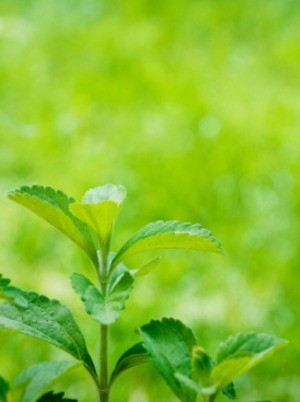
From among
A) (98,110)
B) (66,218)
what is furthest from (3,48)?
(66,218)

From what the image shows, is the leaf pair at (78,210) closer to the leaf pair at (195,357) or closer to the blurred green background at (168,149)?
the leaf pair at (195,357)

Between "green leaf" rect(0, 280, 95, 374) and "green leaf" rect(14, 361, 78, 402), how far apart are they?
0.02 m

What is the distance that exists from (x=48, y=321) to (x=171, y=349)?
3.2 inches

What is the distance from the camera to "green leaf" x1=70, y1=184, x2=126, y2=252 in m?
0.46

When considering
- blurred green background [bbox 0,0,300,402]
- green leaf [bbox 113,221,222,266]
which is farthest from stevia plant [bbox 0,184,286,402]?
blurred green background [bbox 0,0,300,402]

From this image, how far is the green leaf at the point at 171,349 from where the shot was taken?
42 centimetres

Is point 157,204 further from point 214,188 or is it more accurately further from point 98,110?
point 98,110

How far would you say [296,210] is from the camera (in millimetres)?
2105

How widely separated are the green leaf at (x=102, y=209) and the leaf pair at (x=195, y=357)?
0.07 m

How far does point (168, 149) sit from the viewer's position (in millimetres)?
2297

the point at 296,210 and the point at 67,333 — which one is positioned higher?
the point at 296,210

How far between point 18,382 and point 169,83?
2234 millimetres

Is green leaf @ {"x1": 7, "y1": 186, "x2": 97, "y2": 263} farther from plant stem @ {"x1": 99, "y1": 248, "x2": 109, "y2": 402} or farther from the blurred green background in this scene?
the blurred green background

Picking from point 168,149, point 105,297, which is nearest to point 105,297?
point 105,297
